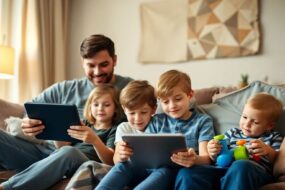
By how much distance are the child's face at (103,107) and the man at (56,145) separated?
0.55 ft

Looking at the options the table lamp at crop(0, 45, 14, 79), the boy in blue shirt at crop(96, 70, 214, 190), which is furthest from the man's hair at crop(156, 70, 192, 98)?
the table lamp at crop(0, 45, 14, 79)

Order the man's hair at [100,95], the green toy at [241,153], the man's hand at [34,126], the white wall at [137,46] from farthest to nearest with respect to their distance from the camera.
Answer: the white wall at [137,46] < the man's hair at [100,95] < the man's hand at [34,126] < the green toy at [241,153]

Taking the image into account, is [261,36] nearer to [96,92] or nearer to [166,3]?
[166,3]

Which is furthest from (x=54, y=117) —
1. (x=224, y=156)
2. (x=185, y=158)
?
(x=224, y=156)

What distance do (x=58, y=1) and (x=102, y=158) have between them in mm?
2265

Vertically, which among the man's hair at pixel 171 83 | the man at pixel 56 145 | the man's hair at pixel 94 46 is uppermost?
the man's hair at pixel 94 46

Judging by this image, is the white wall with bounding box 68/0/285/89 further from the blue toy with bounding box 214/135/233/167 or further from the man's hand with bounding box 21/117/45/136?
the man's hand with bounding box 21/117/45/136

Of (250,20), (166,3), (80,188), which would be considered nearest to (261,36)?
(250,20)

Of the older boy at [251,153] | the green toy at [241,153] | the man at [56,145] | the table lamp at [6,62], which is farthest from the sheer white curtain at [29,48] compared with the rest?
the green toy at [241,153]

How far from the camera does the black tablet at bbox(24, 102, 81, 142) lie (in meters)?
1.55

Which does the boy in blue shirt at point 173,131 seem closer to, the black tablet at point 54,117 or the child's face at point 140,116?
the child's face at point 140,116

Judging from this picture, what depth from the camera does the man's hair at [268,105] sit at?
155 centimetres

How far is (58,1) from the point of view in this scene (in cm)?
351

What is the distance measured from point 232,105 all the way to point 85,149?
78 cm
